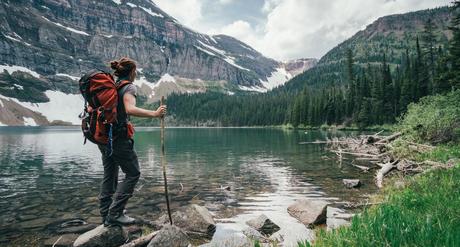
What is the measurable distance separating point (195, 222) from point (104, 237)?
9.11ft

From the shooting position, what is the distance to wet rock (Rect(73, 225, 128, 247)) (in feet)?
27.9

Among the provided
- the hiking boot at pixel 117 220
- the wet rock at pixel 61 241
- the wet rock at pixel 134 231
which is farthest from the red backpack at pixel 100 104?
the wet rock at pixel 61 241

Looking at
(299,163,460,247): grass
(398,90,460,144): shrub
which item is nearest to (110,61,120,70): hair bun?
(299,163,460,247): grass

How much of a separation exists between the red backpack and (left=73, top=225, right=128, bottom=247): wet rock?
2203 mm

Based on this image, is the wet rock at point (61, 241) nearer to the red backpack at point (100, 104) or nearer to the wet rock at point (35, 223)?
the wet rock at point (35, 223)

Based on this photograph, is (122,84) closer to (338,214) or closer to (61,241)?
(61,241)

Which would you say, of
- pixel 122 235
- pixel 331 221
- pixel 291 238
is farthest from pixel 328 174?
pixel 122 235

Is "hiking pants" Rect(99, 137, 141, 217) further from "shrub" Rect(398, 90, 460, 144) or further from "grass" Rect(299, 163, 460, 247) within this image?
"shrub" Rect(398, 90, 460, 144)

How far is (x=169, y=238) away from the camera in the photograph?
8.11 m

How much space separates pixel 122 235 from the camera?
9.06m

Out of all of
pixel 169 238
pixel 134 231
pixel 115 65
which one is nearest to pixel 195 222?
pixel 134 231

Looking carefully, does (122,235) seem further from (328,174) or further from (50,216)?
(328,174)

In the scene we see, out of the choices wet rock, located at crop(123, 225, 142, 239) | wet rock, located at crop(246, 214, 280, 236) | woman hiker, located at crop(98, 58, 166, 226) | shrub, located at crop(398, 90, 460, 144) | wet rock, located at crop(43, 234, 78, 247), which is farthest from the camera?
shrub, located at crop(398, 90, 460, 144)

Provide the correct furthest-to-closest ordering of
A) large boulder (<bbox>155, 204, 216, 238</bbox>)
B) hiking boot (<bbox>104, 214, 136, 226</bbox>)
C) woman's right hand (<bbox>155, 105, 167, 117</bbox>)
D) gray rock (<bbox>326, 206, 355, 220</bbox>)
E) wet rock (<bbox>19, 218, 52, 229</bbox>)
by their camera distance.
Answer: gray rock (<bbox>326, 206, 355, 220</bbox>)
wet rock (<bbox>19, 218, 52, 229</bbox>)
large boulder (<bbox>155, 204, 216, 238</bbox>)
hiking boot (<bbox>104, 214, 136, 226</bbox>)
woman's right hand (<bbox>155, 105, 167, 117</bbox>)
